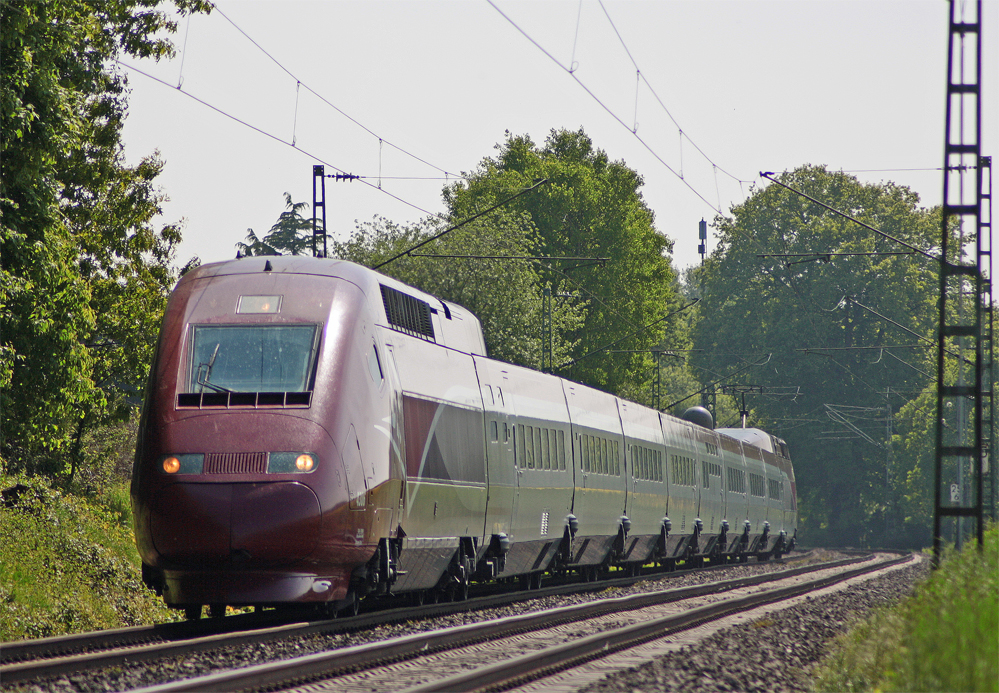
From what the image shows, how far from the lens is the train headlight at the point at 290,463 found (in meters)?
13.0

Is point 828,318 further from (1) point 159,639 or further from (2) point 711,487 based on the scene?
(1) point 159,639

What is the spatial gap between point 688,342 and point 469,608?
2656 inches

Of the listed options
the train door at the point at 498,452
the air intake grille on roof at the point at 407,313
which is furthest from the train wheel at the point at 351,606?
the train door at the point at 498,452

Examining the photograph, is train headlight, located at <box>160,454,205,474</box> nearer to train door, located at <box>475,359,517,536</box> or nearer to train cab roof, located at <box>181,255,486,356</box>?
train cab roof, located at <box>181,255,486,356</box>

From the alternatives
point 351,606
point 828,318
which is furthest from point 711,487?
point 828,318

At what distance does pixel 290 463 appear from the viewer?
514 inches

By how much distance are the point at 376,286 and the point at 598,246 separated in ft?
148

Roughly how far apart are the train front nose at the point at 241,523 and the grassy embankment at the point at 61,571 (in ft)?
7.50

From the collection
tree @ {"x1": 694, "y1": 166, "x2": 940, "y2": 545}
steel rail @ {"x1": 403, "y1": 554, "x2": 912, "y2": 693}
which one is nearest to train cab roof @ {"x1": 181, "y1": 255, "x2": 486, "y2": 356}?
steel rail @ {"x1": 403, "y1": 554, "x2": 912, "y2": 693}

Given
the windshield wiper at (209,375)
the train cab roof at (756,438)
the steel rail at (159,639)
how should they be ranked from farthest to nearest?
1. the train cab roof at (756,438)
2. the windshield wiper at (209,375)
3. the steel rail at (159,639)

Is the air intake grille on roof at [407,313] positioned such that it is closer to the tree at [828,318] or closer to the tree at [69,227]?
the tree at [69,227]

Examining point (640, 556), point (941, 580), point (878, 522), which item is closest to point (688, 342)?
point (878, 522)

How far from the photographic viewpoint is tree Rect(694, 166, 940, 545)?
74.8 metres

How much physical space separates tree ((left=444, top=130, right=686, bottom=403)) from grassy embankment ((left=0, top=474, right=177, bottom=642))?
36.0 metres
